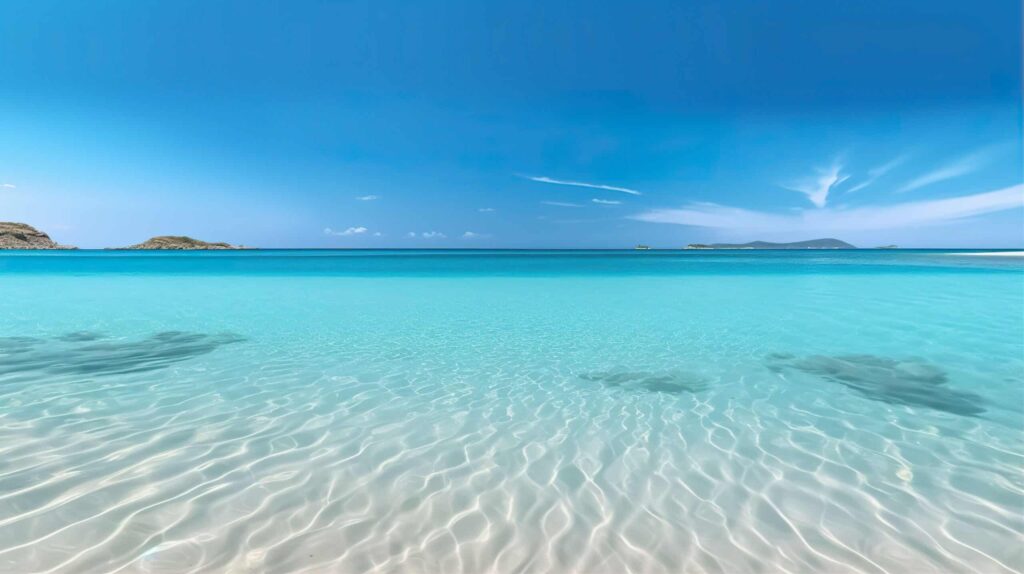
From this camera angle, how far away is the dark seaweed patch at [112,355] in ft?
22.5

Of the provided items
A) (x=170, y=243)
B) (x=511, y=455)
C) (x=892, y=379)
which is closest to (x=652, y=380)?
(x=511, y=455)

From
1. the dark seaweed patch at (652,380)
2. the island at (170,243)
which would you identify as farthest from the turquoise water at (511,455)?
the island at (170,243)

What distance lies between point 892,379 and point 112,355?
12.1m

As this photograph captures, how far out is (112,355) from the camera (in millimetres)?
7758

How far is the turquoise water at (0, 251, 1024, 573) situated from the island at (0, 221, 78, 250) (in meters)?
178

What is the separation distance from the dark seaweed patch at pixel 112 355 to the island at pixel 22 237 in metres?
179

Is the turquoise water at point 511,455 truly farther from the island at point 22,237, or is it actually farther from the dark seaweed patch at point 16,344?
the island at point 22,237

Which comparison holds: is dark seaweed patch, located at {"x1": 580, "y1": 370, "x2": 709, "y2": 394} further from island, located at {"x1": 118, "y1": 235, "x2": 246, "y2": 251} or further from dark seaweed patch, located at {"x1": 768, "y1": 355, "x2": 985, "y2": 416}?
island, located at {"x1": 118, "y1": 235, "x2": 246, "y2": 251}

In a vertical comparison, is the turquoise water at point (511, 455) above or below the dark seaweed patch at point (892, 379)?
above

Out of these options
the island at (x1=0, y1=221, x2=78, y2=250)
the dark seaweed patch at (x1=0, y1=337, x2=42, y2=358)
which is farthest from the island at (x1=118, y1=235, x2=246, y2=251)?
the dark seaweed patch at (x1=0, y1=337, x2=42, y2=358)

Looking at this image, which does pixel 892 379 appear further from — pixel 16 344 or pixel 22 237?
pixel 22 237

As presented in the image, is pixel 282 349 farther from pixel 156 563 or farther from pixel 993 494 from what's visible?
pixel 993 494

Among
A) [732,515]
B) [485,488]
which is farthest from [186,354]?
[732,515]

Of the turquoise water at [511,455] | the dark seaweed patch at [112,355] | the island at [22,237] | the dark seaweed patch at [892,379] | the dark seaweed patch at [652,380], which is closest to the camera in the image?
the turquoise water at [511,455]
